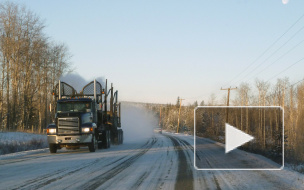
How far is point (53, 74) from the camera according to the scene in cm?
5156

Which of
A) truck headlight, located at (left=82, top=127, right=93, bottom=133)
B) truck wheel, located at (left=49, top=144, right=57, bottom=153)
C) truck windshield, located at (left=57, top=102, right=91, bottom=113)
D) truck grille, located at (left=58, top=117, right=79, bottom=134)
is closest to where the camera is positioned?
truck grille, located at (left=58, top=117, right=79, bottom=134)

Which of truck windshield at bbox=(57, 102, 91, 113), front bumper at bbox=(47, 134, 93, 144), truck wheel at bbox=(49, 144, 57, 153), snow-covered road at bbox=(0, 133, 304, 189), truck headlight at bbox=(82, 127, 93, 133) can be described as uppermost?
truck windshield at bbox=(57, 102, 91, 113)

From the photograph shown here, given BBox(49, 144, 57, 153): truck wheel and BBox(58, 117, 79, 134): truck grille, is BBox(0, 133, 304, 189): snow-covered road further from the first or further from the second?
BBox(49, 144, 57, 153): truck wheel

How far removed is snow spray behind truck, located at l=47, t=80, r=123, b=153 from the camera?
63.5 feet

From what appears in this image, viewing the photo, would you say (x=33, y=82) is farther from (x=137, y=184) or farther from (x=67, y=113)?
(x=137, y=184)

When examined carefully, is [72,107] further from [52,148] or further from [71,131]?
[52,148]

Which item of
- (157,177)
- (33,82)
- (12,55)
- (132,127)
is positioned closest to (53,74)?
(33,82)

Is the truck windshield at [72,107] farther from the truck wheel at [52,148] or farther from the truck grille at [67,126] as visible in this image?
the truck wheel at [52,148]

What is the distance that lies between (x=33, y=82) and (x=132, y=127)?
21571mm

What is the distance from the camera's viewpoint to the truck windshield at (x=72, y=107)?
20469mm
